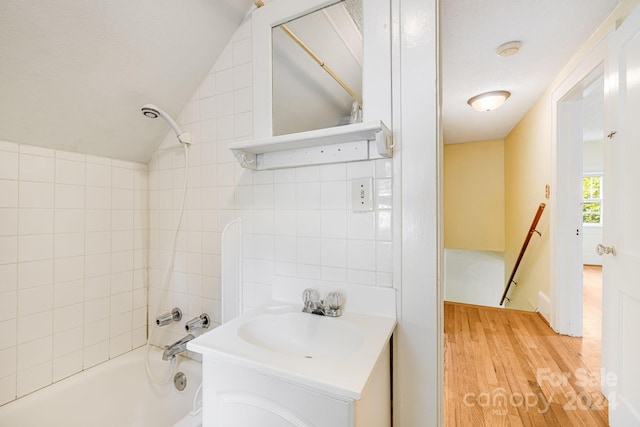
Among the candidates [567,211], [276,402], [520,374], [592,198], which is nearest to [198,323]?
[276,402]

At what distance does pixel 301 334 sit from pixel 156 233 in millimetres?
1136

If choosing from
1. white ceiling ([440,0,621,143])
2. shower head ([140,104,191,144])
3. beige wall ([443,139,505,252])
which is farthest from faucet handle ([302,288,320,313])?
beige wall ([443,139,505,252])

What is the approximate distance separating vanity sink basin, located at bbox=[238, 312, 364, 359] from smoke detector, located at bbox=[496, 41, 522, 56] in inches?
Answer: 78.8

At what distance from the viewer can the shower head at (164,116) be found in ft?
4.06

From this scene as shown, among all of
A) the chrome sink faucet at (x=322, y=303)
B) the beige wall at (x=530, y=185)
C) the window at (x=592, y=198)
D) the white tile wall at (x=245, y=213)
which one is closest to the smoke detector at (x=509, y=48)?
the beige wall at (x=530, y=185)

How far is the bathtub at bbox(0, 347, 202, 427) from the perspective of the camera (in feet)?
3.87

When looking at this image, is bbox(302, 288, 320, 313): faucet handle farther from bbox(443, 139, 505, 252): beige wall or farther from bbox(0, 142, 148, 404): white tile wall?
bbox(443, 139, 505, 252): beige wall

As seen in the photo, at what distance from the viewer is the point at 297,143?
1.05 meters

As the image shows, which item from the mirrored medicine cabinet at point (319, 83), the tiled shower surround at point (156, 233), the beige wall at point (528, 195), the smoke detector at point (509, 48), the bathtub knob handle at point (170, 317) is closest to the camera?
the mirrored medicine cabinet at point (319, 83)

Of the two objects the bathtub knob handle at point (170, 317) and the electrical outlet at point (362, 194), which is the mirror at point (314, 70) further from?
the bathtub knob handle at point (170, 317)

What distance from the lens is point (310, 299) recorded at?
42.1 inches

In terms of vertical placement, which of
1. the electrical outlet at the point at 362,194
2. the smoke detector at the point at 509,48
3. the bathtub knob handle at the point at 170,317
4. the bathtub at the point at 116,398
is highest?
the smoke detector at the point at 509,48

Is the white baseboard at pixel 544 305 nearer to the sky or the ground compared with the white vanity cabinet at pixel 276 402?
nearer to the ground

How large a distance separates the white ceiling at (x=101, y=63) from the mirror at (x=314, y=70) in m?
0.24
